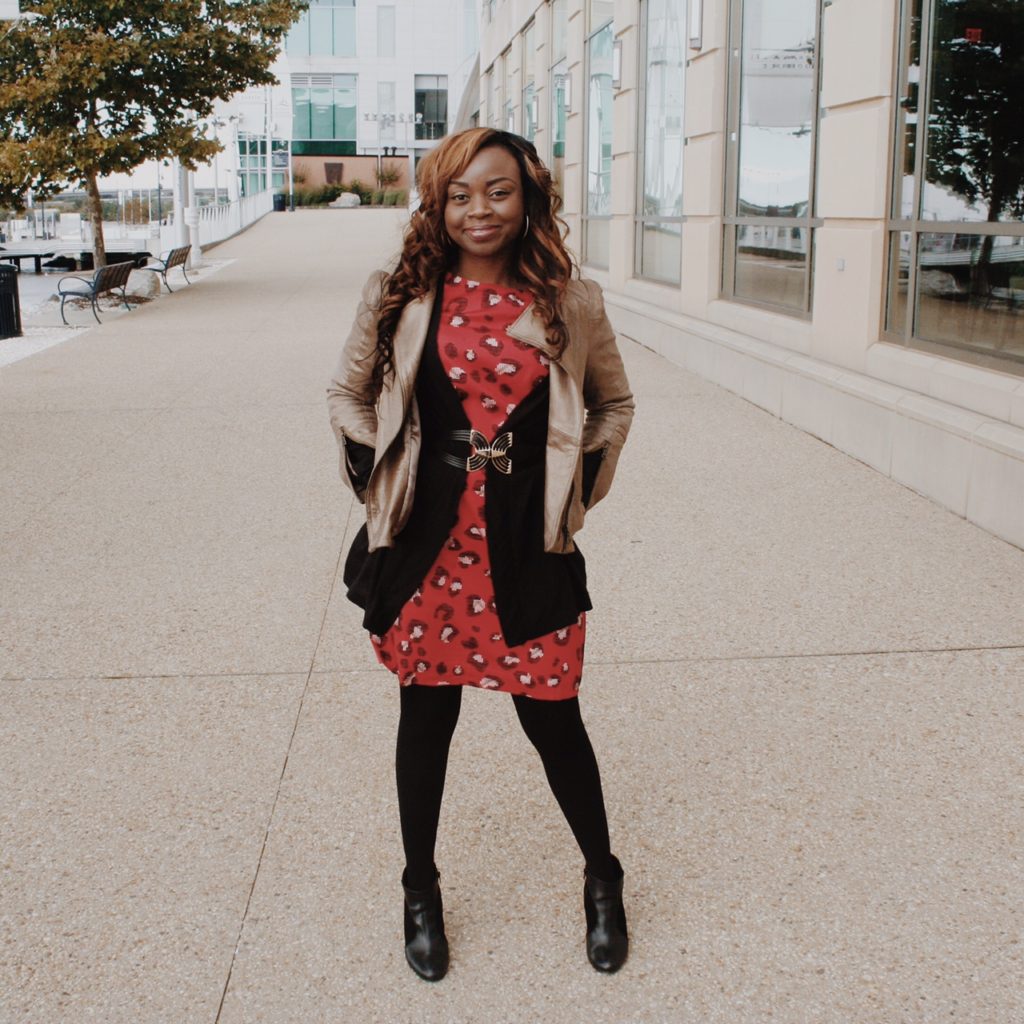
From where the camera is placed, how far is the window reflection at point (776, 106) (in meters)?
10.0

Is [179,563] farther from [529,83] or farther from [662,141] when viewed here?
[529,83]

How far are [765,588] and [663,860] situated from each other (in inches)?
96.2

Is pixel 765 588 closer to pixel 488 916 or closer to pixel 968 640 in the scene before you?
pixel 968 640

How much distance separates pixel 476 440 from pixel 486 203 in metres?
0.47

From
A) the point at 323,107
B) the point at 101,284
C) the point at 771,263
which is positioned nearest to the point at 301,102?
the point at 323,107

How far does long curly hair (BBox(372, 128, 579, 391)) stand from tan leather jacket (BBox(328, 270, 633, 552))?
23mm

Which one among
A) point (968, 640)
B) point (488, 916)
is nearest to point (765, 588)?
point (968, 640)

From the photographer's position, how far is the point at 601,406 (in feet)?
9.52

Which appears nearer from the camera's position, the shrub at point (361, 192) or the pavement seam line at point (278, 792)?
the pavement seam line at point (278, 792)

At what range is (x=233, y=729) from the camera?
167 inches

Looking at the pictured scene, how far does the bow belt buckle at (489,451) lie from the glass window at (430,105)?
240 feet

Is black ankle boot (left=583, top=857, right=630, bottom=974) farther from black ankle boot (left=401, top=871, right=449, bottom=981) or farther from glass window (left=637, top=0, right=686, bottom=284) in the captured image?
glass window (left=637, top=0, right=686, bottom=284)

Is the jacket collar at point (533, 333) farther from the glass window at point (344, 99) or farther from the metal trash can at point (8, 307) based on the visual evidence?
the glass window at point (344, 99)

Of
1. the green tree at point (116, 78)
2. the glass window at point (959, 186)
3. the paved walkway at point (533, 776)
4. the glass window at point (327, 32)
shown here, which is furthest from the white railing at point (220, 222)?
the paved walkway at point (533, 776)
